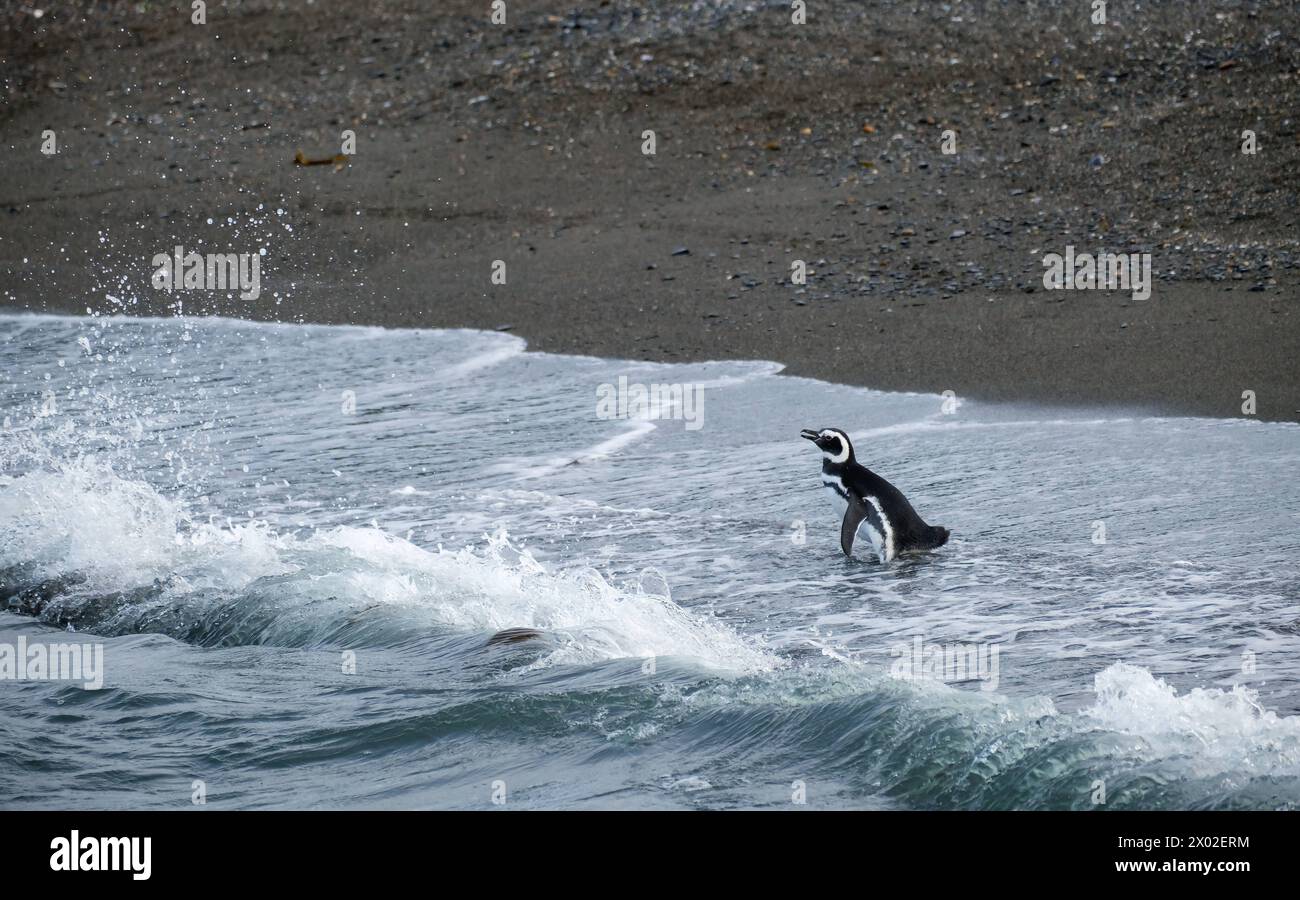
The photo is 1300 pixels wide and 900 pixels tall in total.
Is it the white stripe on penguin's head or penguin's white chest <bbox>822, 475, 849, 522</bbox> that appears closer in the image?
penguin's white chest <bbox>822, 475, 849, 522</bbox>

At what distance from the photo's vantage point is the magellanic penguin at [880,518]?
8562 millimetres

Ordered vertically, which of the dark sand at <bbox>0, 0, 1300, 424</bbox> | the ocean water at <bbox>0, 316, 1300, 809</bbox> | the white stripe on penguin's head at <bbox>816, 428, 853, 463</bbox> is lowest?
the ocean water at <bbox>0, 316, 1300, 809</bbox>

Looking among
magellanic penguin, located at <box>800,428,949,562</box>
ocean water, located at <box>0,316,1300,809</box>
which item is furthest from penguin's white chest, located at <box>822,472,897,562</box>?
ocean water, located at <box>0,316,1300,809</box>

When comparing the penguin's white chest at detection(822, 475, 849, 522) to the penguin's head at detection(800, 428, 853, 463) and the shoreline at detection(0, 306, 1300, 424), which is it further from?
the shoreline at detection(0, 306, 1300, 424)

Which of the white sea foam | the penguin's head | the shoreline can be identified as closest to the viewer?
the white sea foam

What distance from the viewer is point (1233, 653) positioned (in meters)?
6.69

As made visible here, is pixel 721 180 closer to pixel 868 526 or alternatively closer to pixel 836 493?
pixel 836 493

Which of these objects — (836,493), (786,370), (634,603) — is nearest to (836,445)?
(836,493)

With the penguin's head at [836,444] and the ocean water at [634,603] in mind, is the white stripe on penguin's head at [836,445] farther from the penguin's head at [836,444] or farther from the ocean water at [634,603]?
the ocean water at [634,603]

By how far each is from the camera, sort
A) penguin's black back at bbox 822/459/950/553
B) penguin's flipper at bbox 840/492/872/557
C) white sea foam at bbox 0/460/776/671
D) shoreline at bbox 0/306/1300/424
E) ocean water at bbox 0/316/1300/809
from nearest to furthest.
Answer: ocean water at bbox 0/316/1300/809 < white sea foam at bbox 0/460/776/671 < penguin's black back at bbox 822/459/950/553 < penguin's flipper at bbox 840/492/872/557 < shoreline at bbox 0/306/1300/424

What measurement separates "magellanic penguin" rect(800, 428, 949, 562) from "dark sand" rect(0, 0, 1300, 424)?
303cm

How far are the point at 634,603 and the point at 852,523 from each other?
4.98ft

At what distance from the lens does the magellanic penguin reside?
28.1 ft
